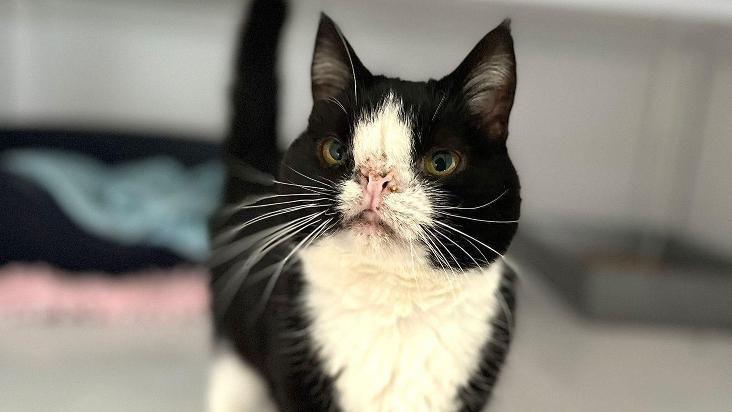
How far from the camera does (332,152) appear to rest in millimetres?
388

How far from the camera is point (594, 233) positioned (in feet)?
4.17

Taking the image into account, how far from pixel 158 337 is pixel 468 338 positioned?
0.57m

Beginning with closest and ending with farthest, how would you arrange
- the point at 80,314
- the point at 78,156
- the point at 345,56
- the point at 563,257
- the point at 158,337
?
the point at 345,56 < the point at 158,337 < the point at 80,314 < the point at 563,257 < the point at 78,156

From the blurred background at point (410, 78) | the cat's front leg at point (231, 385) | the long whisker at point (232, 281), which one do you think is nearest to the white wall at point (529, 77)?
the blurred background at point (410, 78)

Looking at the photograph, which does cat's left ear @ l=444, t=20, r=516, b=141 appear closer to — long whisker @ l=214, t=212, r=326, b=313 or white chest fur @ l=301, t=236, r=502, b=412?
white chest fur @ l=301, t=236, r=502, b=412

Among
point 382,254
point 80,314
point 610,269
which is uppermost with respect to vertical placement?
point 382,254

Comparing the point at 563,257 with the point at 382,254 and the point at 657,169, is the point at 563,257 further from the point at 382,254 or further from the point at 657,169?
the point at 382,254

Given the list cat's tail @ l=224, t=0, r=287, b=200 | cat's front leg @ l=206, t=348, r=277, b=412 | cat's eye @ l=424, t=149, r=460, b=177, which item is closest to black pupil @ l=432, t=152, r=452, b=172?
cat's eye @ l=424, t=149, r=460, b=177

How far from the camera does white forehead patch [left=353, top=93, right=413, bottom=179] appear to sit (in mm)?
369

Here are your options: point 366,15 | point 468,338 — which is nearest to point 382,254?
point 468,338

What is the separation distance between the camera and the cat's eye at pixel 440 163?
0.37 m

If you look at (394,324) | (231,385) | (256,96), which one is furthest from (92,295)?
(394,324)

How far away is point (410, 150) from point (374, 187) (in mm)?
31

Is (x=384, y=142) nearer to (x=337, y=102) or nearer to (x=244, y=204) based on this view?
(x=337, y=102)
